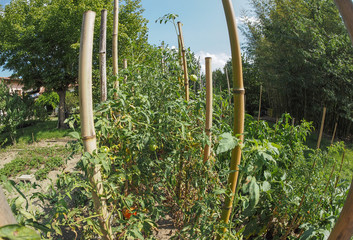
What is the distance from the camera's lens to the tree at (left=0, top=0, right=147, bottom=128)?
957 centimetres

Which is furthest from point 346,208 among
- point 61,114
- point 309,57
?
point 61,114

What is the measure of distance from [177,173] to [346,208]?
2.92 ft

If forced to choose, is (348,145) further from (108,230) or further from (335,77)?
(108,230)

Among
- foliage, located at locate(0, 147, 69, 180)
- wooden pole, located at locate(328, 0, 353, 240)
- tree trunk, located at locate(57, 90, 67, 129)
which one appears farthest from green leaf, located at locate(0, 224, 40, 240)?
tree trunk, located at locate(57, 90, 67, 129)

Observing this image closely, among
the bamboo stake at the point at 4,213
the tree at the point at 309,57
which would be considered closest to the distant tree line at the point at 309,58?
the tree at the point at 309,57

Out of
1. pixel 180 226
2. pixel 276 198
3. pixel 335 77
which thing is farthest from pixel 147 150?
pixel 335 77

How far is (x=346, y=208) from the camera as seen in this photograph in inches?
28.1

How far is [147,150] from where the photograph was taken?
4.46 ft

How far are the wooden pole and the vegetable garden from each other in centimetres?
24

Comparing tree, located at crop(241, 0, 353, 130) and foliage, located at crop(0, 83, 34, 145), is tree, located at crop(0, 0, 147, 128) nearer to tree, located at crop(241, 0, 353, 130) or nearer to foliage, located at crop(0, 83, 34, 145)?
foliage, located at crop(0, 83, 34, 145)

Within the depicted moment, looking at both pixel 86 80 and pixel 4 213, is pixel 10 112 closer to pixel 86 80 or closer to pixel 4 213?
pixel 86 80

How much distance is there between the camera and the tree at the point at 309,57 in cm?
640

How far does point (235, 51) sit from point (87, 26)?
1.91ft

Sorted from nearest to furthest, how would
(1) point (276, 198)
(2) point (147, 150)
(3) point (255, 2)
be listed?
(2) point (147, 150) < (1) point (276, 198) < (3) point (255, 2)
